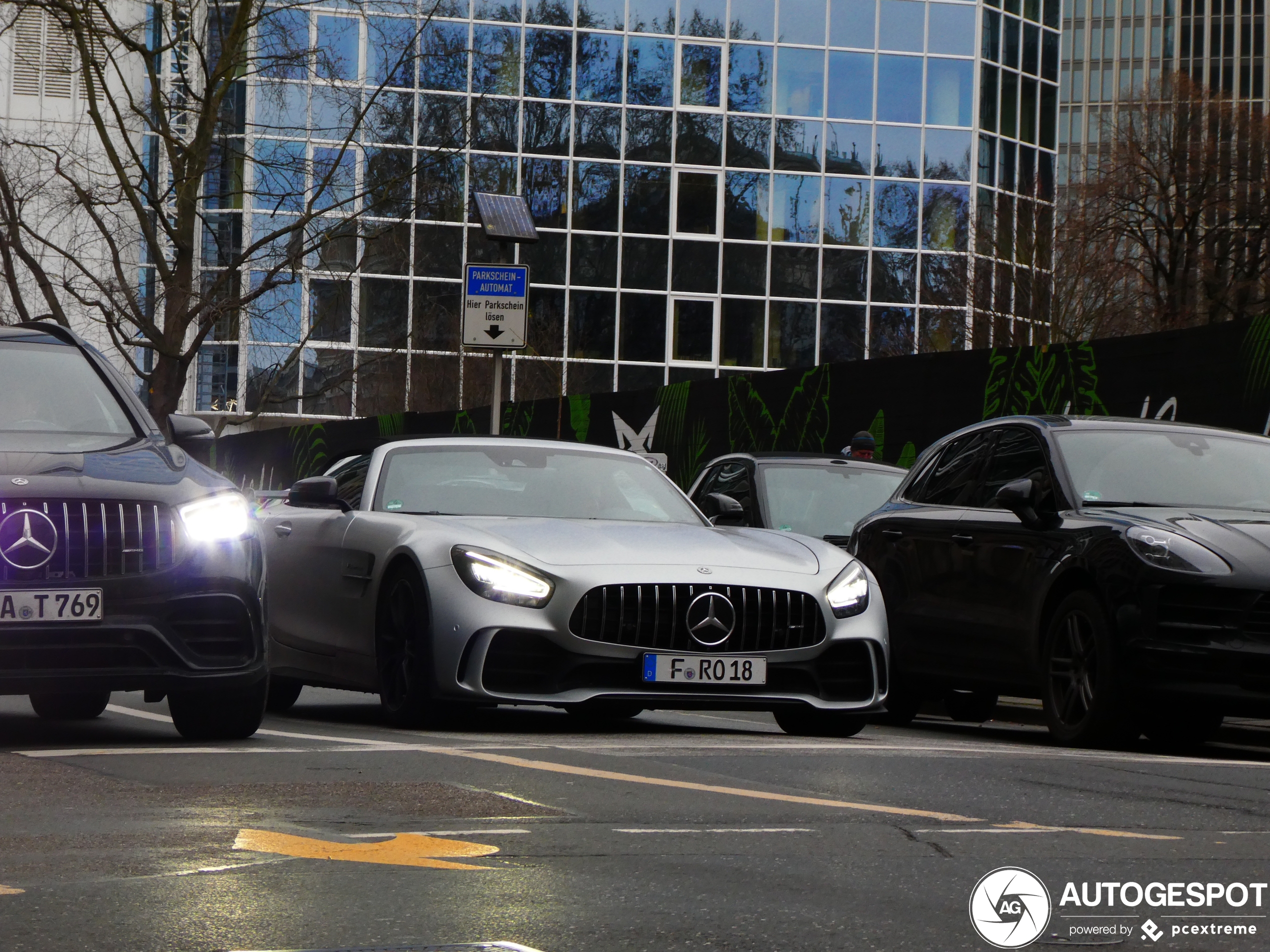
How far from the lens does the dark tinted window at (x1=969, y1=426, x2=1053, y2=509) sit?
10.8 meters

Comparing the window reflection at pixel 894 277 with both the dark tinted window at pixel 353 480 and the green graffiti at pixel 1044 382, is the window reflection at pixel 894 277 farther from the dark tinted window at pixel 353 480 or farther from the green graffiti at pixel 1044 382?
the dark tinted window at pixel 353 480

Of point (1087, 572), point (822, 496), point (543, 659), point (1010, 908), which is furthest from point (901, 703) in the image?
point (1010, 908)

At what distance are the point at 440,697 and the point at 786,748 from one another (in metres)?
1.56

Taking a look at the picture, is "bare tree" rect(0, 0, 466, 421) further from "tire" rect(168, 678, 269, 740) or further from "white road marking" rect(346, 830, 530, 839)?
"white road marking" rect(346, 830, 530, 839)

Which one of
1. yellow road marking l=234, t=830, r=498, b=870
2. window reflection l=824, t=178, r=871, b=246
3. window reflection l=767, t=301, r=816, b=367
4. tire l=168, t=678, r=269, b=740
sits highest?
window reflection l=824, t=178, r=871, b=246

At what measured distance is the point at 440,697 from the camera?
9.40 m

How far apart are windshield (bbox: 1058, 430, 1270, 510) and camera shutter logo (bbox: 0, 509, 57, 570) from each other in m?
4.84

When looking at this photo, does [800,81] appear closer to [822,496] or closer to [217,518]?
[822,496]

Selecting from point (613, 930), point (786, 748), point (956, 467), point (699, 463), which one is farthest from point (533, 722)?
point (699, 463)

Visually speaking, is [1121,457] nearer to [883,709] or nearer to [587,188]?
[883,709]

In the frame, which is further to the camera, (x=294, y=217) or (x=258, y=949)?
(x=294, y=217)

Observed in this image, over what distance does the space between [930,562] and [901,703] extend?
935 mm

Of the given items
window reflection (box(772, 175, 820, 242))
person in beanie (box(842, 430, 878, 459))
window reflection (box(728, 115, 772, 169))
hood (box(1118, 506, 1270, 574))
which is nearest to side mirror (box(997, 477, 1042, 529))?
hood (box(1118, 506, 1270, 574))

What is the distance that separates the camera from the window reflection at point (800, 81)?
57.2m
